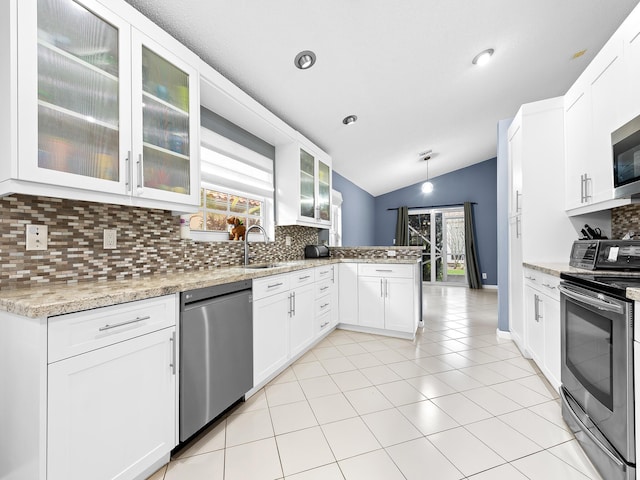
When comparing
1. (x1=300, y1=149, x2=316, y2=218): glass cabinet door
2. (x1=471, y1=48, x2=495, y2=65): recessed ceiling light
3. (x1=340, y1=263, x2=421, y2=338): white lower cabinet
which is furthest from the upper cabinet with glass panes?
(x1=471, y1=48, x2=495, y2=65): recessed ceiling light

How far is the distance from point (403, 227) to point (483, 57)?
4.88 meters

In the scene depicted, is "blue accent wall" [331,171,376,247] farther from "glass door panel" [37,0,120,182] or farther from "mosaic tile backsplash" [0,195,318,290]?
"glass door panel" [37,0,120,182]

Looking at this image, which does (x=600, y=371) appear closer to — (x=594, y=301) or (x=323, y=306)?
(x=594, y=301)

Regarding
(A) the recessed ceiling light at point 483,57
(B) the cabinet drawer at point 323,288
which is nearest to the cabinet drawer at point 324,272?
(B) the cabinet drawer at point 323,288

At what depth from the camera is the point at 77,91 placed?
1.24 m

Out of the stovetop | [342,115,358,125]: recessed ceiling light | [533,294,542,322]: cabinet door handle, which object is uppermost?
[342,115,358,125]: recessed ceiling light

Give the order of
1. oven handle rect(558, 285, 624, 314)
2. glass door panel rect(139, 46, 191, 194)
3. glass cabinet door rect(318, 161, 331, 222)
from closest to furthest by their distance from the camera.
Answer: oven handle rect(558, 285, 624, 314) → glass door panel rect(139, 46, 191, 194) → glass cabinet door rect(318, 161, 331, 222)

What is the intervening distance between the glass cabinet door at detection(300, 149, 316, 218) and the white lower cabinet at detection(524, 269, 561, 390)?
2.23 metres

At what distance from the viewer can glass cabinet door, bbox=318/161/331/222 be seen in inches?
144

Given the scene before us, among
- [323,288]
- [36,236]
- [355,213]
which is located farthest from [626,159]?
[355,213]

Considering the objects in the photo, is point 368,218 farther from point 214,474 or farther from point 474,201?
point 214,474

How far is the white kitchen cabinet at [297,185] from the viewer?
313 cm

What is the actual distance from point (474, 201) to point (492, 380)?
543 cm

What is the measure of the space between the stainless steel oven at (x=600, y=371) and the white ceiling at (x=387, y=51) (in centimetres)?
206
